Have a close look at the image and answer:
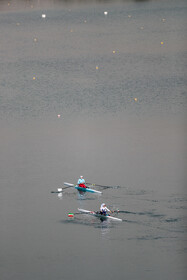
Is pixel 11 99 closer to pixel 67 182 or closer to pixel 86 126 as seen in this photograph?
pixel 86 126

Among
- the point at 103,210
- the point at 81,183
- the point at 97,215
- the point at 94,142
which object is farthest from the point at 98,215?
the point at 94,142

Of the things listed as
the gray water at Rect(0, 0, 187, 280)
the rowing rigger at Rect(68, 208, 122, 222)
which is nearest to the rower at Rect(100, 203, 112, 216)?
the rowing rigger at Rect(68, 208, 122, 222)

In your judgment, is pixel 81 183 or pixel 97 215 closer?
pixel 97 215

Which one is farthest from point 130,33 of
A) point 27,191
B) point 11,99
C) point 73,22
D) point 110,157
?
point 27,191

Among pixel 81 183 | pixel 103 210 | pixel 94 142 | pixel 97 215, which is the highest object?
pixel 94 142

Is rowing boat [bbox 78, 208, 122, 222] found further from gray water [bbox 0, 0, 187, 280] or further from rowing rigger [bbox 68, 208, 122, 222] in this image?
gray water [bbox 0, 0, 187, 280]

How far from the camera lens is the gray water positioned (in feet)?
98.8

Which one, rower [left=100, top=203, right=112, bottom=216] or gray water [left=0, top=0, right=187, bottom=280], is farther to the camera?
rower [left=100, top=203, right=112, bottom=216]

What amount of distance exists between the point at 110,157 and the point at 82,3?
55286mm

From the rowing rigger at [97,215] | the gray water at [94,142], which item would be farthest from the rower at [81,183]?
the rowing rigger at [97,215]

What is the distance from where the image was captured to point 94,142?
45.8 metres

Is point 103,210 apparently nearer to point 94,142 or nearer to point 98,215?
point 98,215

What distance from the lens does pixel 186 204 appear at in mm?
35094

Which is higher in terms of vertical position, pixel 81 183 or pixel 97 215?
pixel 81 183
